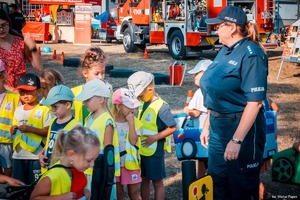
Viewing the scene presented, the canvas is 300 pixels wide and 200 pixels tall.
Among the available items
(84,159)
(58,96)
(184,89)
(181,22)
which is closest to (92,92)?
(58,96)

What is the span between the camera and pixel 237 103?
4.17 metres

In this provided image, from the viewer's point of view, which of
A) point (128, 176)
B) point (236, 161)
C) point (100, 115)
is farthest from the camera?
point (128, 176)

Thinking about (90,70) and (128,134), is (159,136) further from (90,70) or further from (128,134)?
(90,70)

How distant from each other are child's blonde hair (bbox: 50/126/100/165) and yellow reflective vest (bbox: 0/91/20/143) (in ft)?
5.66

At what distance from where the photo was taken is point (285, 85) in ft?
45.9

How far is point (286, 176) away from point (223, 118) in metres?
1.58

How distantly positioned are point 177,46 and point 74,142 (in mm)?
16605

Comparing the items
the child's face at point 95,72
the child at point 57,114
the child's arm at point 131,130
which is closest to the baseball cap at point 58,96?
the child at point 57,114

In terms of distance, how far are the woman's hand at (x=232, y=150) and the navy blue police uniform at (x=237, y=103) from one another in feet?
0.33

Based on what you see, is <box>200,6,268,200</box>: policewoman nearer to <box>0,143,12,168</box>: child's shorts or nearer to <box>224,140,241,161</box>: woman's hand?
<box>224,140,241,161</box>: woman's hand

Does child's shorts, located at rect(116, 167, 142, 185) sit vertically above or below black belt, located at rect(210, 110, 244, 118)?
below

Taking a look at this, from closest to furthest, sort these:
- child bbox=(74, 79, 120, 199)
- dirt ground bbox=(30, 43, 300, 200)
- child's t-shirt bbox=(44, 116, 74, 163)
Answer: child bbox=(74, 79, 120, 199) < child's t-shirt bbox=(44, 116, 74, 163) < dirt ground bbox=(30, 43, 300, 200)

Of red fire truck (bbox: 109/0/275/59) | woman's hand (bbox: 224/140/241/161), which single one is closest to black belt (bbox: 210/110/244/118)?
woman's hand (bbox: 224/140/241/161)

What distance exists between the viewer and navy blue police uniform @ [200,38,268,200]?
4.04 meters
